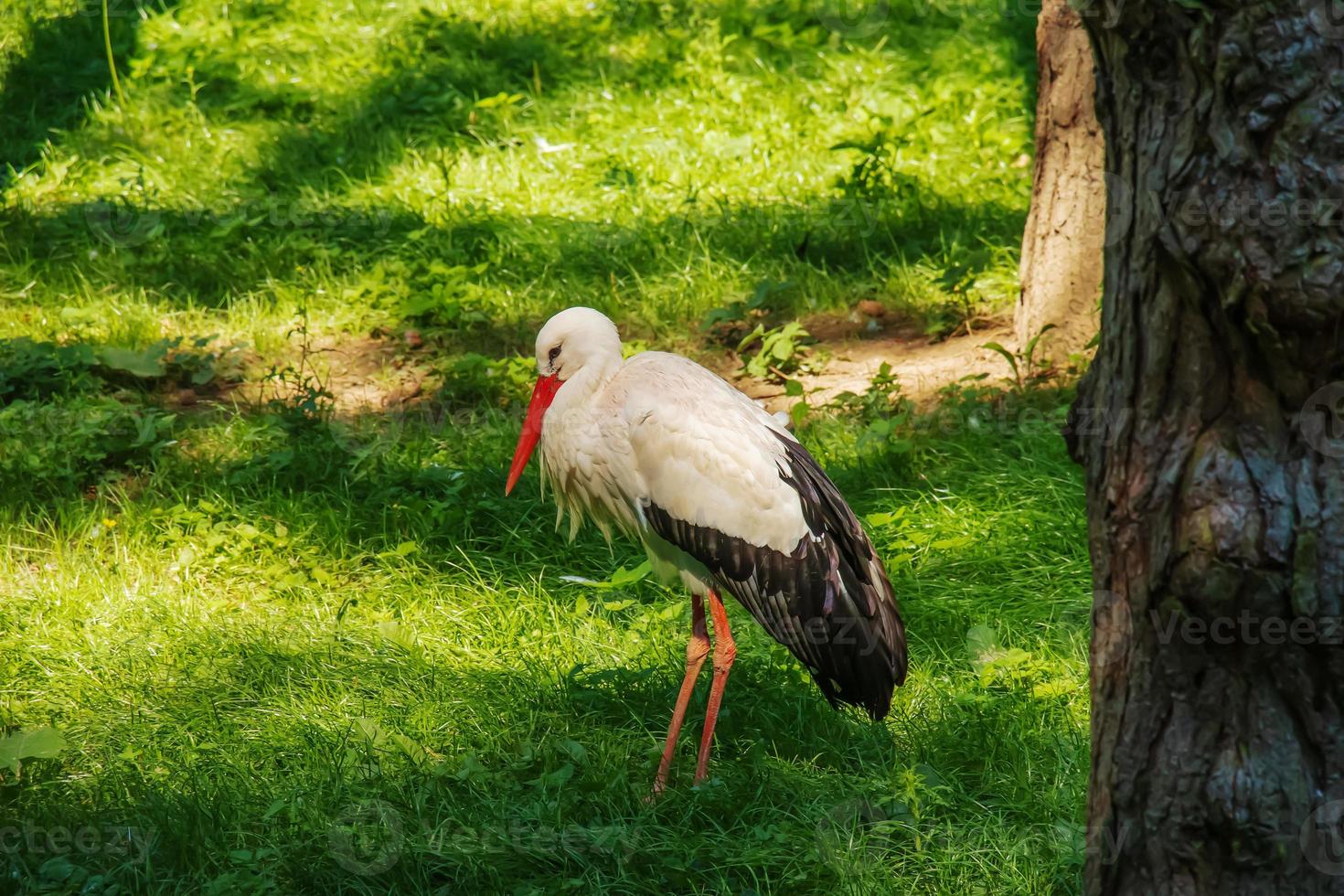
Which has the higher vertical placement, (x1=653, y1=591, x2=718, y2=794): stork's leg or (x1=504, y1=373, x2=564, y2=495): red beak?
(x1=504, y1=373, x2=564, y2=495): red beak

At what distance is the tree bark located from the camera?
1.73 m

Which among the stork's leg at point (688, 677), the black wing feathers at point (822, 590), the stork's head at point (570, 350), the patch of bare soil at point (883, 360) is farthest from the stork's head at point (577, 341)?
the patch of bare soil at point (883, 360)

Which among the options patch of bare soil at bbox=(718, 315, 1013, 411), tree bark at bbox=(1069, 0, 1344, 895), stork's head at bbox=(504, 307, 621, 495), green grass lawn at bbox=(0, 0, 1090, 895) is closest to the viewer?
tree bark at bbox=(1069, 0, 1344, 895)

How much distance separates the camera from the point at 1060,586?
409 centimetres

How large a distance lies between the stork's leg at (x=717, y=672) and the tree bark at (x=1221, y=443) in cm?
142

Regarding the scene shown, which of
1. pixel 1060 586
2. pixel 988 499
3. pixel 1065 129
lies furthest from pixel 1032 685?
pixel 1065 129

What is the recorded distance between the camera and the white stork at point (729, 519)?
340 centimetres

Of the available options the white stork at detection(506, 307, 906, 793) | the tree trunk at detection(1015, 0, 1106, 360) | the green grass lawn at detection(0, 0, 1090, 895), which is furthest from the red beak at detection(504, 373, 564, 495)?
the tree trunk at detection(1015, 0, 1106, 360)

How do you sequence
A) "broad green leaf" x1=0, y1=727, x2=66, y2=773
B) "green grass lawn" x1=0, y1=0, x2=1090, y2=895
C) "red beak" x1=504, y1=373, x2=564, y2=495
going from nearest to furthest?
"green grass lawn" x1=0, y1=0, x2=1090, y2=895 → "broad green leaf" x1=0, y1=727, x2=66, y2=773 → "red beak" x1=504, y1=373, x2=564, y2=495

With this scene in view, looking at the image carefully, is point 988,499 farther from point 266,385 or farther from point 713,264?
point 266,385

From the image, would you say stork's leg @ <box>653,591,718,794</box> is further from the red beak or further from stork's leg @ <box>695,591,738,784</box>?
the red beak

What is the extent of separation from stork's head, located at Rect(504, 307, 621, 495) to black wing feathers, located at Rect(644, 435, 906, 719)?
503 mm

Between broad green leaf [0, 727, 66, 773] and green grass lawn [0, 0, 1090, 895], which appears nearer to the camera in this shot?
green grass lawn [0, 0, 1090, 895]

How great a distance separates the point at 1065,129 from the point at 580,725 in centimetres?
307
